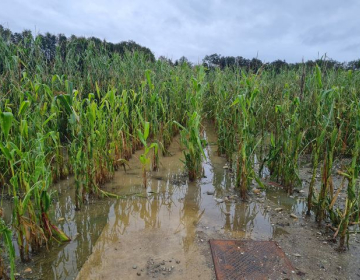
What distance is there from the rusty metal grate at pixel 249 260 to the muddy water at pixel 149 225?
12cm

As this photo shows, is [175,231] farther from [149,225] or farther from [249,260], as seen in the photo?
[249,260]

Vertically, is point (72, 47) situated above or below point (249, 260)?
above

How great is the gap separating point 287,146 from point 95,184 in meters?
2.12

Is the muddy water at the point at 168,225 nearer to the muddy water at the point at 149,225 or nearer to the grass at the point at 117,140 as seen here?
the muddy water at the point at 149,225

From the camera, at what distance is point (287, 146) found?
3146 mm

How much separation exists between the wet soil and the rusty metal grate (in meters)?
0.06

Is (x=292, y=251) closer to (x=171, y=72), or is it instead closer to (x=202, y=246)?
(x=202, y=246)

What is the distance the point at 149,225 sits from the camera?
2605 mm

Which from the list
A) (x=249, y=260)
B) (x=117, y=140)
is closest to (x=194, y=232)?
(x=249, y=260)

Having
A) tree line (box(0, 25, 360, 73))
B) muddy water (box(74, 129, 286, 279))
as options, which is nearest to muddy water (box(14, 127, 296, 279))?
muddy water (box(74, 129, 286, 279))

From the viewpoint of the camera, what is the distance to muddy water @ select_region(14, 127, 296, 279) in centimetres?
201

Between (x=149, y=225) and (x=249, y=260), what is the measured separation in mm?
955

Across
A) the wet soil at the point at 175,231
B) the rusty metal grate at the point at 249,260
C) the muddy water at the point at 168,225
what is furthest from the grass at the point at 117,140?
the rusty metal grate at the point at 249,260

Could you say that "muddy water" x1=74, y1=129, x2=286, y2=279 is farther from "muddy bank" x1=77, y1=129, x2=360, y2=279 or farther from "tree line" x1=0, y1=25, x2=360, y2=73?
"tree line" x1=0, y1=25, x2=360, y2=73
